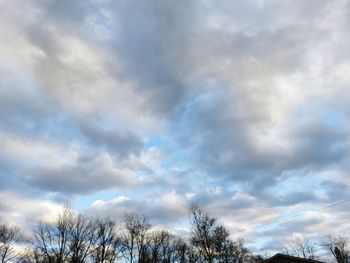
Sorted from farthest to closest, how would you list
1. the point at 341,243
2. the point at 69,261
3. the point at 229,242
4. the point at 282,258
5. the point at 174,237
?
the point at 341,243 < the point at 174,237 < the point at 229,242 < the point at 69,261 < the point at 282,258

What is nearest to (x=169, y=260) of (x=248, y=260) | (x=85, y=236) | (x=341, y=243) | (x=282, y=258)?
(x=248, y=260)

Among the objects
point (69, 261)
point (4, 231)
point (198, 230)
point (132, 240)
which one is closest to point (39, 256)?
point (69, 261)

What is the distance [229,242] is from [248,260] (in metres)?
15.5

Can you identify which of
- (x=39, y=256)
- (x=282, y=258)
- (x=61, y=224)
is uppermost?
(x=61, y=224)

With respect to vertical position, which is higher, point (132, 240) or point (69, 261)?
point (132, 240)

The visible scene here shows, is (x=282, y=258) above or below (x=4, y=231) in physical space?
below

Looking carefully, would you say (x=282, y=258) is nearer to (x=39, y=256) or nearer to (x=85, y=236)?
(x=85, y=236)

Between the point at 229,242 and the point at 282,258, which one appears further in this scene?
the point at 229,242

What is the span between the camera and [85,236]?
230 ft

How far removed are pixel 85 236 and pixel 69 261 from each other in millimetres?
6202

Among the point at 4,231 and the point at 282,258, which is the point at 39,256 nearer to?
the point at 4,231

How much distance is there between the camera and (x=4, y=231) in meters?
73.8

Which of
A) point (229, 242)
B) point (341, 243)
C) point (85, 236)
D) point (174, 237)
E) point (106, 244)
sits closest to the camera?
point (85, 236)

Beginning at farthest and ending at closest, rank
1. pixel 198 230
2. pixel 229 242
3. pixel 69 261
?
1. pixel 229 242
2. pixel 198 230
3. pixel 69 261
